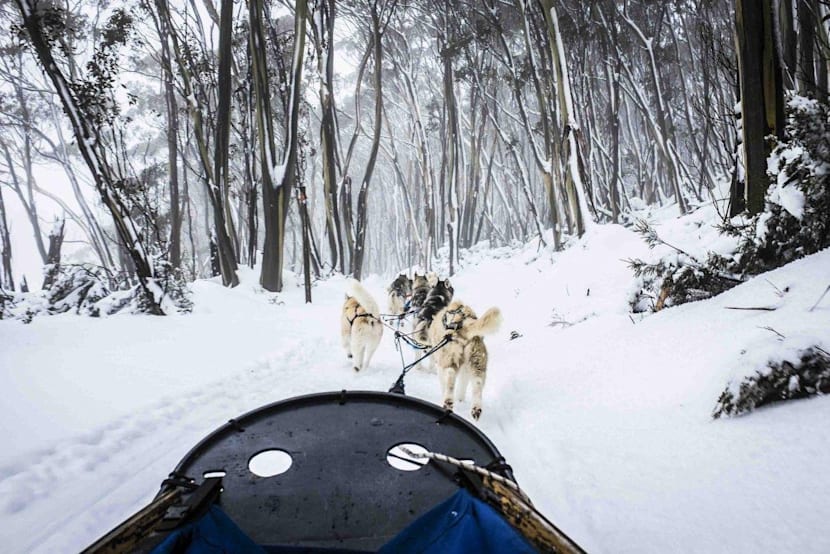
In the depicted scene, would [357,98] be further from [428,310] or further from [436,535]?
[436,535]

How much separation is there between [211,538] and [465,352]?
8.50 feet

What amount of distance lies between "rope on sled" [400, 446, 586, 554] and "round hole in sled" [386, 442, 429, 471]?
28 centimetres

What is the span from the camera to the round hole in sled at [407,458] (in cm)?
182

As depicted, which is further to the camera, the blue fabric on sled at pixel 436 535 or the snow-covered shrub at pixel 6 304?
the snow-covered shrub at pixel 6 304

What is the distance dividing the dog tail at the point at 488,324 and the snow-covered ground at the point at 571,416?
721 mm

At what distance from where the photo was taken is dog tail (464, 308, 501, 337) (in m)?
3.61

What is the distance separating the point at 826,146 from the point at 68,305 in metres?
10.7

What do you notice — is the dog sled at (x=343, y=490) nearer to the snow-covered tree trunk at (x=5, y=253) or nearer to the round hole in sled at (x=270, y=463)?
the round hole in sled at (x=270, y=463)

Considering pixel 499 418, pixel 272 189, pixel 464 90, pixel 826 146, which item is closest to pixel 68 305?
pixel 272 189

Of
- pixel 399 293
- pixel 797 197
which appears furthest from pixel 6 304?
pixel 797 197

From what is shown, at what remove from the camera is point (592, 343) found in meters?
4.55

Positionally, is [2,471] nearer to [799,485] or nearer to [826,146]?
[799,485]

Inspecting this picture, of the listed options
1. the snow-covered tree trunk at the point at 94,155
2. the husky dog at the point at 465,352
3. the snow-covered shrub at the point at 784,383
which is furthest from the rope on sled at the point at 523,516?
the snow-covered tree trunk at the point at 94,155

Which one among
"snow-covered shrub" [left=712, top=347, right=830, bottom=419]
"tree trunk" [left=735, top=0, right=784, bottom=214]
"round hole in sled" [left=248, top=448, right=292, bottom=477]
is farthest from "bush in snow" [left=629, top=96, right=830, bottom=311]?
"round hole in sled" [left=248, top=448, right=292, bottom=477]
